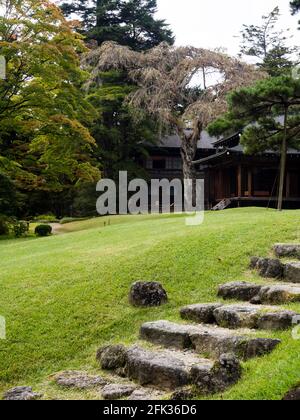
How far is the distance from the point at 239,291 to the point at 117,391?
3.05m

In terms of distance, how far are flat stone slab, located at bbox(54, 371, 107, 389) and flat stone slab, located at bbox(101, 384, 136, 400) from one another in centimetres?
25

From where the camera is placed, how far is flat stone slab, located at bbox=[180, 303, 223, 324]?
722 cm

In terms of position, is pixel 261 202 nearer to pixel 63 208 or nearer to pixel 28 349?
pixel 63 208

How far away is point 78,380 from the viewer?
6145mm

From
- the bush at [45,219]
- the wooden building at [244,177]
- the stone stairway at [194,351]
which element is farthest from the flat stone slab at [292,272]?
the bush at [45,219]

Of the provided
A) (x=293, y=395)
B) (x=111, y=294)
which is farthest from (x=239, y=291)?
(x=293, y=395)

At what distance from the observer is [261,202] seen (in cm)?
2800

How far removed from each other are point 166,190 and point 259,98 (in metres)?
22.0

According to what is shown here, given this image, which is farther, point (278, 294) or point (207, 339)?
point (278, 294)

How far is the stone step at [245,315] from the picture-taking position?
620cm

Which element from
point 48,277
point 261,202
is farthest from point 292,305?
point 261,202

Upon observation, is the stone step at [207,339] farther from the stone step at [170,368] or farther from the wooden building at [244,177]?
the wooden building at [244,177]

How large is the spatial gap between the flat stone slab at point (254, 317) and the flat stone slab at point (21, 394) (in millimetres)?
2695

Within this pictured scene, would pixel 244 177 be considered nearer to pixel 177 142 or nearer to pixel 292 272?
pixel 177 142
